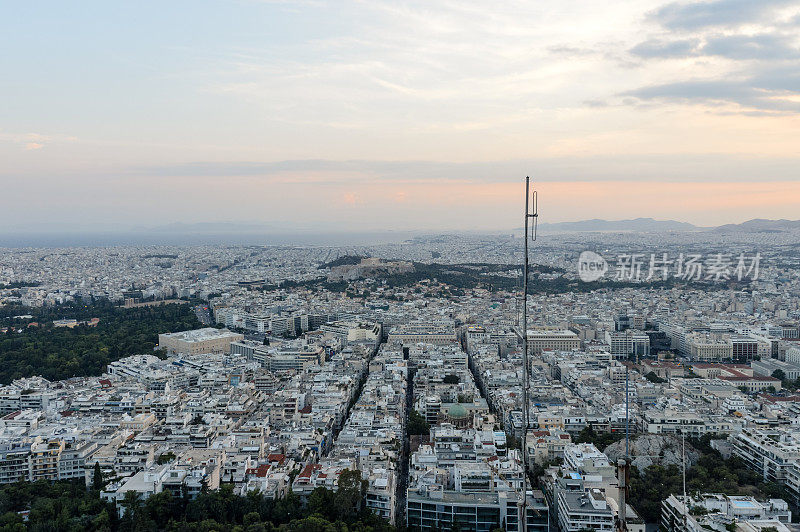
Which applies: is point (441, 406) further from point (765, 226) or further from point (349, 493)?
point (765, 226)

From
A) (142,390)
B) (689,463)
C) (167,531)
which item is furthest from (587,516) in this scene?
(142,390)

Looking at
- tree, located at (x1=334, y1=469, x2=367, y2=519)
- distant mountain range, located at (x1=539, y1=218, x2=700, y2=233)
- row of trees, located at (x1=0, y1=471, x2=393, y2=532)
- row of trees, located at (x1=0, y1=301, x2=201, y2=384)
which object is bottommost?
row of trees, located at (x1=0, y1=301, x2=201, y2=384)

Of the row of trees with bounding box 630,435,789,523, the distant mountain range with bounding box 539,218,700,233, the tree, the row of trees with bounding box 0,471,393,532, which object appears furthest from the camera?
the distant mountain range with bounding box 539,218,700,233

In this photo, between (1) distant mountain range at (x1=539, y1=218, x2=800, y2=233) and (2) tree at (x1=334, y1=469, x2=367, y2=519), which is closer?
(2) tree at (x1=334, y1=469, x2=367, y2=519)

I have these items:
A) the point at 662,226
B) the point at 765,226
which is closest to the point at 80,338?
the point at 662,226

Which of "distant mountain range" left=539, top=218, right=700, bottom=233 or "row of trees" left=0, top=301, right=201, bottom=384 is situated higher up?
"distant mountain range" left=539, top=218, right=700, bottom=233

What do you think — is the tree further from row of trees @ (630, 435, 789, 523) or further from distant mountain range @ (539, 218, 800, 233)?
distant mountain range @ (539, 218, 800, 233)

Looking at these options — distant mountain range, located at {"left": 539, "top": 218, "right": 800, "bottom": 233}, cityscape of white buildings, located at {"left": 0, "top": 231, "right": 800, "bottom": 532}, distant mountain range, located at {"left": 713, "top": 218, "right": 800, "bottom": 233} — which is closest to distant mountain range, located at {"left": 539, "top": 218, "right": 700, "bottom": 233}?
distant mountain range, located at {"left": 539, "top": 218, "right": 800, "bottom": 233}

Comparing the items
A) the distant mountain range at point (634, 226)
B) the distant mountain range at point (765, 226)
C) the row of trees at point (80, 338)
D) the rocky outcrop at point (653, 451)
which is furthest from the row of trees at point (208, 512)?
the distant mountain range at point (765, 226)
